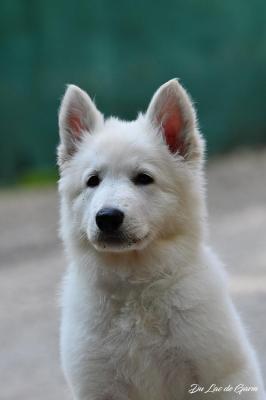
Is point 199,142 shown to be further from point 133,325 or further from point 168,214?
point 133,325

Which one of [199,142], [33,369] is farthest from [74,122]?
[33,369]

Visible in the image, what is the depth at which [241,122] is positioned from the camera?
55.9 feet

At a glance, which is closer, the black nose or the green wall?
the black nose

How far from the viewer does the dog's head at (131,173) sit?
4.72 m

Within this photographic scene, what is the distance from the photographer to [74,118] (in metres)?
5.39

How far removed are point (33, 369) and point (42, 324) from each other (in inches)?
51.5

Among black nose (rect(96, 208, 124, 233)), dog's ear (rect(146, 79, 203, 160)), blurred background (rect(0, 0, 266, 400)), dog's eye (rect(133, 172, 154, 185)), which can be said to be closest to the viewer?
black nose (rect(96, 208, 124, 233))

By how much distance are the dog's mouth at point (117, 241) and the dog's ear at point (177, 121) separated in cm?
63

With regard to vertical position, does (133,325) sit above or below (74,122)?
below

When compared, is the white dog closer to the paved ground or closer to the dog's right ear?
the dog's right ear

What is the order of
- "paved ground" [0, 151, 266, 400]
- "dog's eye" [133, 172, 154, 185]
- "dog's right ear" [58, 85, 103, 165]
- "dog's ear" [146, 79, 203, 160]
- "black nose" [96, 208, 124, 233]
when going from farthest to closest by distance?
1. "paved ground" [0, 151, 266, 400]
2. "dog's right ear" [58, 85, 103, 165]
3. "dog's ear" [146, 79, 203, 160]
4. "dog's eye" [133, 172, 154, 185]
5. "black nose" [96, 208, 124, 233]

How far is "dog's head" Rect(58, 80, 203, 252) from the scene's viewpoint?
472 cm

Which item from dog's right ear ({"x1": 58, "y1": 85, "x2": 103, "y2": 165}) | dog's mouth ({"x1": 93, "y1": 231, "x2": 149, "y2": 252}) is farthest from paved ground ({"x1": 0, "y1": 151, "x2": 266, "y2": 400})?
dog's mouth ({"x1": 93, "y1": 231, "x2": 149, "y2": 252})

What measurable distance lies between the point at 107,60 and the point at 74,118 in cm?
1089
